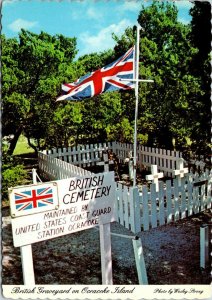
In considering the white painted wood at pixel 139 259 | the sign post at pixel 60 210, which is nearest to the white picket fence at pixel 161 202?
the white painted wood at pixel 139 259

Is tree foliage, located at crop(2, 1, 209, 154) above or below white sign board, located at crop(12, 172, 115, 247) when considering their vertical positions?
above

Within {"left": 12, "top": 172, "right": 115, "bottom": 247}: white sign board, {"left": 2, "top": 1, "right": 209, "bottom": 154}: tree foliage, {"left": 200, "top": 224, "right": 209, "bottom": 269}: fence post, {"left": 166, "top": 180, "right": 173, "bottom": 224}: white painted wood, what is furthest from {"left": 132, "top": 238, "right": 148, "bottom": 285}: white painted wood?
{"left": 2, "top": 1, "right": 209, "bottom": 154}: tree foliage

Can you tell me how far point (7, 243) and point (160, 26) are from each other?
1605 centimetres

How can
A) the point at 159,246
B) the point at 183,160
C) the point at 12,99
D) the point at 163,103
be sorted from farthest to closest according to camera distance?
the point at 163,103, the point at 12,99, the point at 183,160, the point at 159,246

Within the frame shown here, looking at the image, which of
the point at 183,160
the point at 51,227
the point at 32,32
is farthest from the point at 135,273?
the point at 32,32

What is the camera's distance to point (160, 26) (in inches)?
761

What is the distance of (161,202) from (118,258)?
67.6 inches

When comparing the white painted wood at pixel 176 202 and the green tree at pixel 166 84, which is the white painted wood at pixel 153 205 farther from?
the green tree at pixel 166 84

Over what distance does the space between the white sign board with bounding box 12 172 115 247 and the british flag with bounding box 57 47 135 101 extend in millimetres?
3357

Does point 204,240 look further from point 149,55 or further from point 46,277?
point 149,55

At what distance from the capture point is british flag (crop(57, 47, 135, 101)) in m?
7.38

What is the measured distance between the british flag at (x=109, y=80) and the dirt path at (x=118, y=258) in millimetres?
2916

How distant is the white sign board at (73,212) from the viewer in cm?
395

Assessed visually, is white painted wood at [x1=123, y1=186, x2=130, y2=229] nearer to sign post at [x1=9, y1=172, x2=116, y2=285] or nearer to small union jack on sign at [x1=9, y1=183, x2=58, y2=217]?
sign post at [x1=9, y1=172, x2=116, y2=285]
